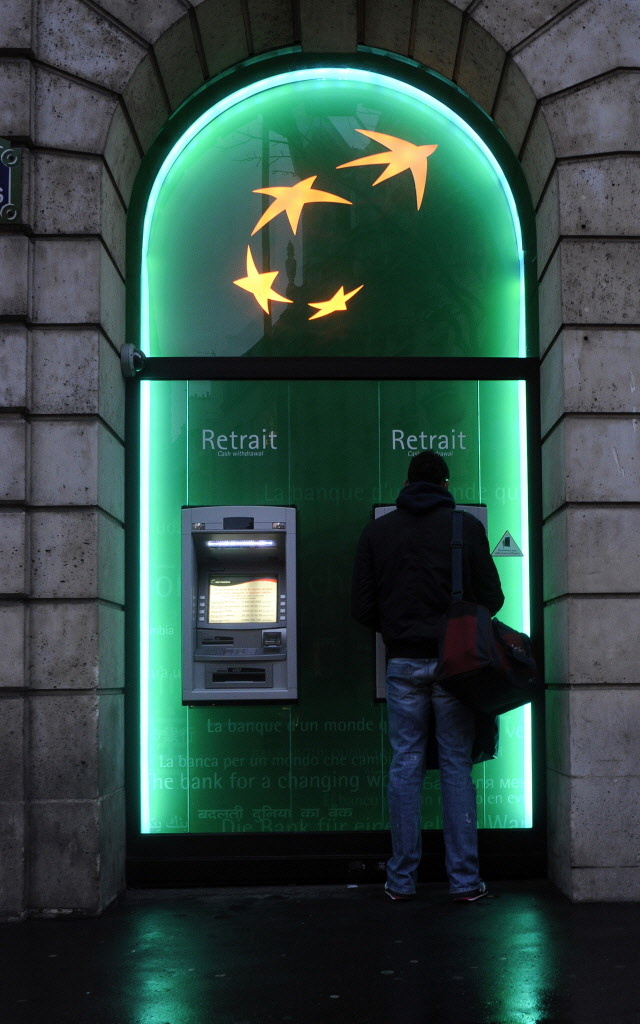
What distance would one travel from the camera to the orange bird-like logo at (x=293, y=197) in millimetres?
6090

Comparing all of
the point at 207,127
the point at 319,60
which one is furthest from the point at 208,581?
the point at 319,60

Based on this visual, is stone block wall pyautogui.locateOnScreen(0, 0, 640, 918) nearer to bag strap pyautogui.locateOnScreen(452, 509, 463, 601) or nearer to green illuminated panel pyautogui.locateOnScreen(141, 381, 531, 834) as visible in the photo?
green illuminated panel pyautogui.locateOnScreen(141, 381, 531, 834)

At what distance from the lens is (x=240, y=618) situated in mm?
5523

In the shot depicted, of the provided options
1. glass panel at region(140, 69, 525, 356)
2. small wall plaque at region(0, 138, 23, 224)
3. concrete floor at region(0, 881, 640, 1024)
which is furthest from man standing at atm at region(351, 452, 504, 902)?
small wall plaque at region(0, 138, 23, 224)

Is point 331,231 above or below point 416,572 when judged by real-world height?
above

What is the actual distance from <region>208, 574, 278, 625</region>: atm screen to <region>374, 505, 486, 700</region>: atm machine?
21.7 inches

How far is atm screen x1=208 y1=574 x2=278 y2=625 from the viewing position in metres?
5.52

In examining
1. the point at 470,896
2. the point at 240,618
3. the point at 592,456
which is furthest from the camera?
the point at 240,618

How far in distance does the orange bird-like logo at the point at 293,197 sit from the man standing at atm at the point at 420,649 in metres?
1.76

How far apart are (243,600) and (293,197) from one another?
2277 millimetres

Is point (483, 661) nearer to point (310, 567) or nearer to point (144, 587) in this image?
point (310, 567)

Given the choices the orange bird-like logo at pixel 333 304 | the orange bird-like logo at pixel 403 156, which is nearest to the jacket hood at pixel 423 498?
the orange bird-like logo at pixel 333 304

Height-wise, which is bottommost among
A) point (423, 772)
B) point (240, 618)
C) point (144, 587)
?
point (423, 772)

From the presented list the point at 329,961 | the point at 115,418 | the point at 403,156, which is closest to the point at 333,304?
the point at 403,156
